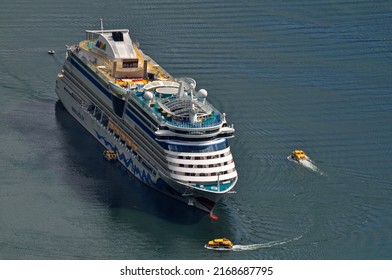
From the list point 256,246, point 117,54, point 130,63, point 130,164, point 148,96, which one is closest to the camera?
point 256,246

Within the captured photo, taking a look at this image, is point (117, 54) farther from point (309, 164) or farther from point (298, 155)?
point (309, 164)

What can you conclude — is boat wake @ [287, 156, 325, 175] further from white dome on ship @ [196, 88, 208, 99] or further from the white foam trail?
white dome on ship @ [196, 88, 208, 99]

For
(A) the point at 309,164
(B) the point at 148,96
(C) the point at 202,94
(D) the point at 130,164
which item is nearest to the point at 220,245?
(A) the point at 309,164

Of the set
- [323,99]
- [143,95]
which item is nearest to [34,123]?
[143,95]

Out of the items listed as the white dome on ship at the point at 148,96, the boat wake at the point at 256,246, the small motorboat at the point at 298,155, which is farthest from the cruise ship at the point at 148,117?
the boat wake at the point at 256,246

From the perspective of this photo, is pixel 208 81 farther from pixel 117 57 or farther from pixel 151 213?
pixel 151 213

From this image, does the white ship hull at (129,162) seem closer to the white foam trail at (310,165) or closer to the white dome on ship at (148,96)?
the white dome on ship at (148,96)
